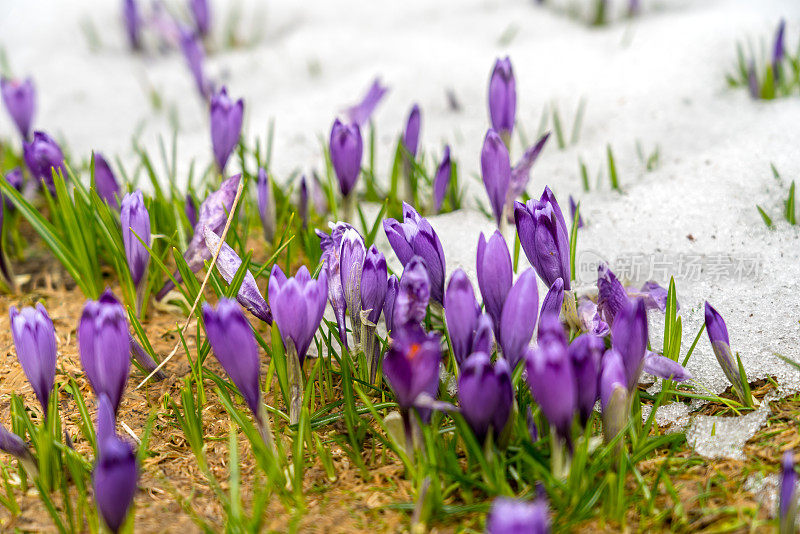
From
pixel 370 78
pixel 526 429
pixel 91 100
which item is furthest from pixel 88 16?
pixel 526 429

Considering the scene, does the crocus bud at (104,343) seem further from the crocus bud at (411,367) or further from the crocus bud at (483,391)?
the crocus bud at (483,391)

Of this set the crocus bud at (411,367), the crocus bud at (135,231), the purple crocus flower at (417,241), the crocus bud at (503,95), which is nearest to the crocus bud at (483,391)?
the crocus bud at (411,367)

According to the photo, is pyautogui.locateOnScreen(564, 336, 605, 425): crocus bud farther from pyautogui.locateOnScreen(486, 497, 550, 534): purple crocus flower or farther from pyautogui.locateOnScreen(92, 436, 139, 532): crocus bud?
pyautogui.locateOnScreen(92, 436, 139, 532): crocus bud

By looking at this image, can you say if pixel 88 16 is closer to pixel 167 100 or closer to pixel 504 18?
pixel 167 100

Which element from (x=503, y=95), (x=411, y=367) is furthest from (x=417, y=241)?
(x=503, y=95)

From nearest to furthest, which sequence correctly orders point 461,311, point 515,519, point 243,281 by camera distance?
1. point 515,519
2. point 461,311
3. point 243,281

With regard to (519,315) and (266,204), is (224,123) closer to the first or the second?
(266,204)
